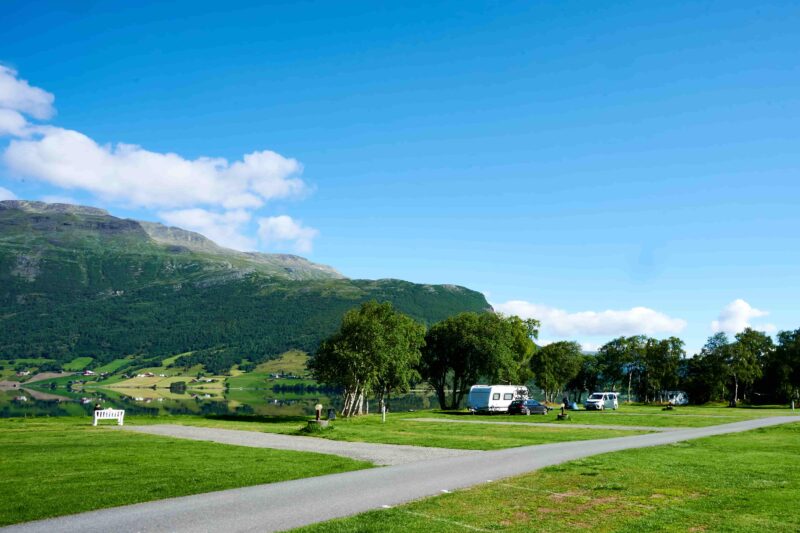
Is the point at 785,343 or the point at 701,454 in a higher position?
the point at 785,343

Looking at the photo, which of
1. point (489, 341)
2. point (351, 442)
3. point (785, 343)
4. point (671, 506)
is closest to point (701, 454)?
point (671, 506)

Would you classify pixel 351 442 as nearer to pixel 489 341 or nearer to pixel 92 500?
pixel 92 500

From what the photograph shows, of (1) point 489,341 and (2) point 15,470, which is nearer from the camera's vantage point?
(2) point 15,470

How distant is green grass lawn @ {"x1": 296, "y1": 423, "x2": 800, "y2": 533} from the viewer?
11766 millimetres

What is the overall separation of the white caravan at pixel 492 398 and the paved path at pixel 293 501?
41253 millimetres

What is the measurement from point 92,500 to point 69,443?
1564 centimetres

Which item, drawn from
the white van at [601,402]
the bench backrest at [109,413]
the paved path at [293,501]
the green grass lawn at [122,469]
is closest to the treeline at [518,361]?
the white van at [601,402]

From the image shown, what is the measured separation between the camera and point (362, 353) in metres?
54.0

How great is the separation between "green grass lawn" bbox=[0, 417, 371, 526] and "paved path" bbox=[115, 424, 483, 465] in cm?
136

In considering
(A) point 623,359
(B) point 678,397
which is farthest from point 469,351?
(B) point 678,397

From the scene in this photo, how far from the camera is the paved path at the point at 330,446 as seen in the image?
22.0 metres

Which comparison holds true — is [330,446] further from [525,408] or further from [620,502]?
[525,408]

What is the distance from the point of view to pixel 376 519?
469 inches

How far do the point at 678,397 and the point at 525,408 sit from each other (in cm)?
8451
